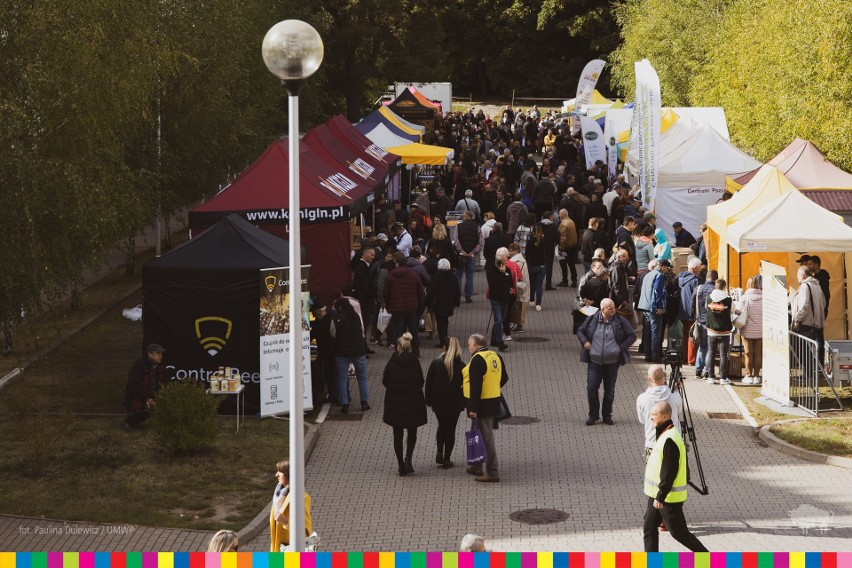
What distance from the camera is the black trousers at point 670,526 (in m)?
10.7

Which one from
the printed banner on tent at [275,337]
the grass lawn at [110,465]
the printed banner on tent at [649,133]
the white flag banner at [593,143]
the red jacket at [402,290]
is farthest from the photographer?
the white flag banner at [593,143]

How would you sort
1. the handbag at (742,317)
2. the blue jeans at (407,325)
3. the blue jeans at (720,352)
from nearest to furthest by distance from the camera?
the handbag at (742,317) → the blue jeans at (720,352) → the blue jeans at (407,325)

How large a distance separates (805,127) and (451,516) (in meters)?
16.1

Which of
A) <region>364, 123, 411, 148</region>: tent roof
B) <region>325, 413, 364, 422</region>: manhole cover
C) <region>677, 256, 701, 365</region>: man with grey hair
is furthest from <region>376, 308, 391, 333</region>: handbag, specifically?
<region>364, 123, 411, 148</region>: tent roof

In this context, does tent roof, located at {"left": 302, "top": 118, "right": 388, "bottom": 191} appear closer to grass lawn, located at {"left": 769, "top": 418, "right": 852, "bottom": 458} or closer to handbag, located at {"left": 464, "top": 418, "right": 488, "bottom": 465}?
grass lawn, located at {"left": 769, "top": 418, "right": 852, "bottom": 458}

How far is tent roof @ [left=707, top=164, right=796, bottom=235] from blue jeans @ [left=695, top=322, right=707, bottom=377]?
9.10 feet

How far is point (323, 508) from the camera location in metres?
13.3

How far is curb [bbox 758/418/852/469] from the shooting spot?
1452cm

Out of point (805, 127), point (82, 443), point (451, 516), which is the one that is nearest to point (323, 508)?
point (451, 516)

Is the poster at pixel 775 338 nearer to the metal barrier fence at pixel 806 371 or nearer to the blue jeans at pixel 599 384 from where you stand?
the metal barrier fence at pixel 806 371

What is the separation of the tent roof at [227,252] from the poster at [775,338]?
6.61m

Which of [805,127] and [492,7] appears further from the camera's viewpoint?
[492,7]

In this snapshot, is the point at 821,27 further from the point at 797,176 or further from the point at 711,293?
the point at 711,293

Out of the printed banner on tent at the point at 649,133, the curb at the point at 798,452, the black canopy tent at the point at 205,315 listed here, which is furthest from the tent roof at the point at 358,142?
the curb at the point at 798,452
